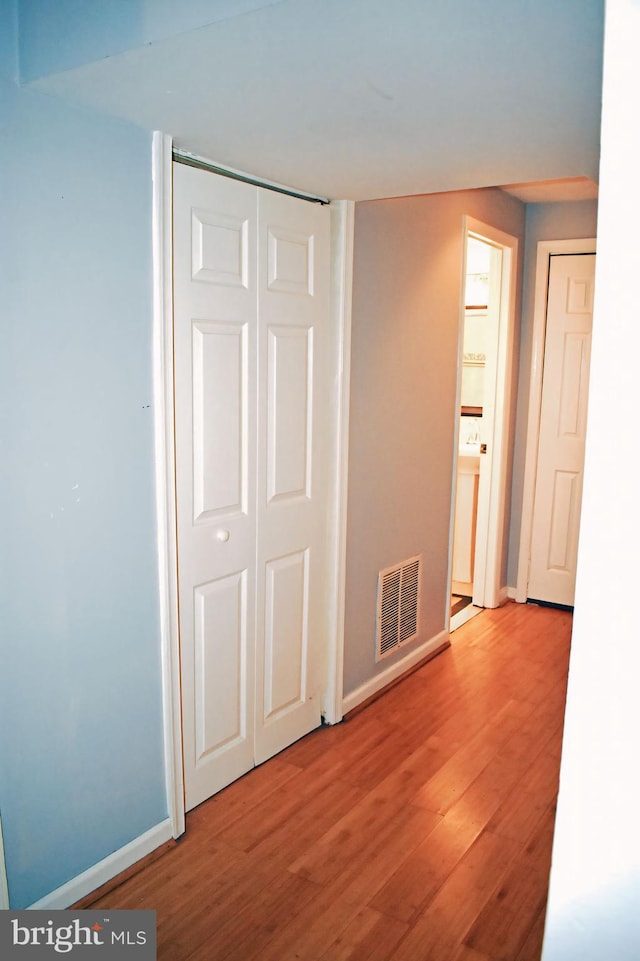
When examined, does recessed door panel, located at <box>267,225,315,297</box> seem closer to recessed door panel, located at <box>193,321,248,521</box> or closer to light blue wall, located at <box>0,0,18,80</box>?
recessed door panel, located at <box>193,321,248,521</box>

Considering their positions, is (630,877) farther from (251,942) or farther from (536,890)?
(536,890)

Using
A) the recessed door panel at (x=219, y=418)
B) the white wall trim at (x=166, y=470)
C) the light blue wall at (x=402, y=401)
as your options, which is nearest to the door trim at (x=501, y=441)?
the light blue wall at (x=402, y=401)

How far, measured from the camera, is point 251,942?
2.06 meters

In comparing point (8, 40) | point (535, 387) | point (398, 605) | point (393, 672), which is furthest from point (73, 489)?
point (535, 387)

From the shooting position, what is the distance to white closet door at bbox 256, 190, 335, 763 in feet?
9.00

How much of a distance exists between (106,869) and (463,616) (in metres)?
2.89

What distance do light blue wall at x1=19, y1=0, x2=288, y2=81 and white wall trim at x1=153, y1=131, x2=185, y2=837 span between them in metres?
0.45

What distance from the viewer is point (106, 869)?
2238 mm

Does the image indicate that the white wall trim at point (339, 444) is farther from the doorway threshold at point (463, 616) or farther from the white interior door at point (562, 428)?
the white interior door at point (562, 428)

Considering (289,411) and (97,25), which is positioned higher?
(97,25)

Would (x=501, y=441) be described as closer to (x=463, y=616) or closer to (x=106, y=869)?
(x=463, y=616)

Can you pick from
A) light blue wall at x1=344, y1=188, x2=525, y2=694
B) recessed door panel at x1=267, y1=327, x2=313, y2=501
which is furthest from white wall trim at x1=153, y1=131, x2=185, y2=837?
light blue wall at x1=344, y1=188, x2=525, y2=694

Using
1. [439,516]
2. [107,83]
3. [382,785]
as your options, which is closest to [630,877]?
[107,83]

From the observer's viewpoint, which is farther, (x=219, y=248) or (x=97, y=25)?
(x=219, y=248)
